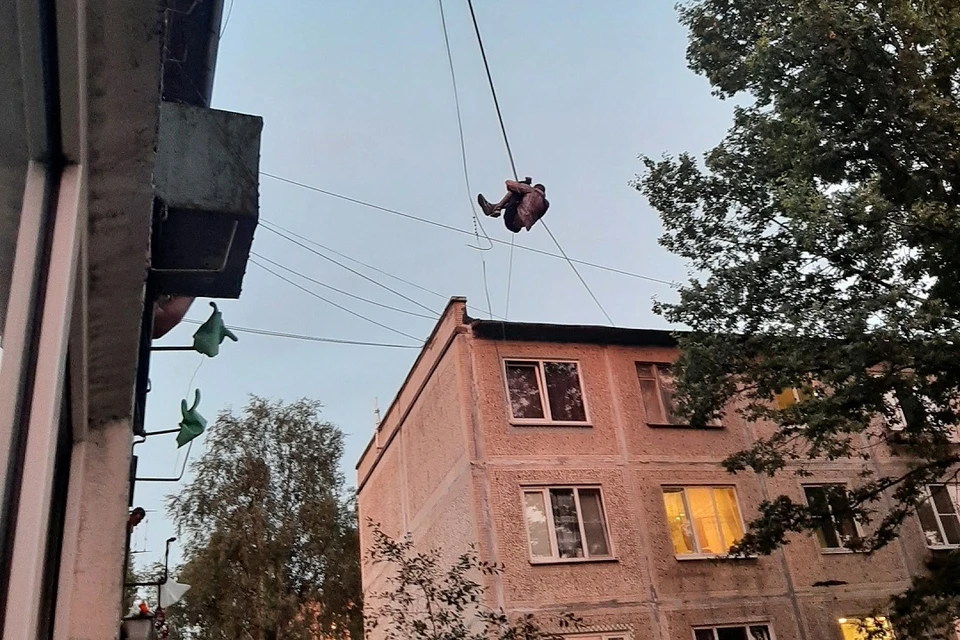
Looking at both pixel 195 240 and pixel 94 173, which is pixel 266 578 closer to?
pixel 195 240

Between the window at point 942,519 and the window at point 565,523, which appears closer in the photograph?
the window at point 565,523

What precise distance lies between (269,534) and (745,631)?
39.4 ft

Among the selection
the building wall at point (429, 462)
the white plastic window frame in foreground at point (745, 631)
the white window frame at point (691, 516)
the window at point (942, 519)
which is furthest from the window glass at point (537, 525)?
the window at point (942, 519)

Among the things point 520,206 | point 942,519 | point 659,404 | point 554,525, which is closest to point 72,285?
point 520,206

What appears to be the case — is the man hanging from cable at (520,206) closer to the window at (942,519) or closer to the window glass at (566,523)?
the window glass at (566,523)

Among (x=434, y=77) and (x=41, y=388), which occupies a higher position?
(x=434, y=77)

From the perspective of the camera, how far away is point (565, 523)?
14.8 m

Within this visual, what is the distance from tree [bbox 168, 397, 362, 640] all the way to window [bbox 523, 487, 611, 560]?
29.7 ft

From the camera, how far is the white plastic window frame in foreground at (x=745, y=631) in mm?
14523

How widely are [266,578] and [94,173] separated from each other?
2050 centimetres

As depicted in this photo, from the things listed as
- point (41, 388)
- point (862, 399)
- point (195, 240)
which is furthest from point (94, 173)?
point (862, 399)

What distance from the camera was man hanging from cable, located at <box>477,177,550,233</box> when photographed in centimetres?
836

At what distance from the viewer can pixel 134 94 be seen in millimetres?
2012

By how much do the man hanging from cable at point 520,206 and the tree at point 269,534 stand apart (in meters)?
15.2
